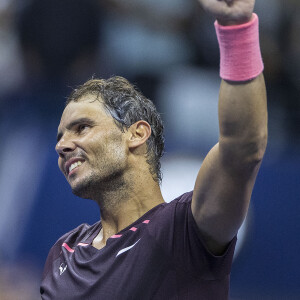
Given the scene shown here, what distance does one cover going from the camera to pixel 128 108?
2357 mm

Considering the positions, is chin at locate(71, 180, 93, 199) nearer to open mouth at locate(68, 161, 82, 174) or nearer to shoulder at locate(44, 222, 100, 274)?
open mouth at locate(68, 161, 82, 174)

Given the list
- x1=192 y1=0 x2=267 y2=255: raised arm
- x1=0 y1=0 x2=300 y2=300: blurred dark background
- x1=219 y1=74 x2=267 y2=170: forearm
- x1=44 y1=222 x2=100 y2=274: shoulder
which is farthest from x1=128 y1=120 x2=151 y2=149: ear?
x1=0 y1=0 x2=300 y2=300: blurred dark background

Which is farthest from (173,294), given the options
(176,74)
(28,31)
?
(28,31)

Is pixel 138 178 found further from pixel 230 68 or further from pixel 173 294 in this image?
pixel 230 68

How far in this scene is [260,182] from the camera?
3582mm

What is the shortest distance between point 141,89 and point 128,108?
1667mm

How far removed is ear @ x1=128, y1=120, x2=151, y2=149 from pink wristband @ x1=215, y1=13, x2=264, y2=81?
2.99ft

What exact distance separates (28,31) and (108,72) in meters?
0.77

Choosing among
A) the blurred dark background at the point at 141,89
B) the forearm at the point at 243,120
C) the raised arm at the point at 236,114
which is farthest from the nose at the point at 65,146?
the blurred dark background at the point at 141,89

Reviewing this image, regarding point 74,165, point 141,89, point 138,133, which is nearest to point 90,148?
point 74,165

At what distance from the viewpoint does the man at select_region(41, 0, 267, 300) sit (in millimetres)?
1397

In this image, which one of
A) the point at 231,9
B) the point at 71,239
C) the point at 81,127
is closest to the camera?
the point at 231,9

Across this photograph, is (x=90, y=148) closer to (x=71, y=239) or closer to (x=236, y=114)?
(x=71, y=239)

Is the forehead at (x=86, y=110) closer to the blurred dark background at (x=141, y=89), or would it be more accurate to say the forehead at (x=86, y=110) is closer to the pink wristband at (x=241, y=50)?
the pink wristband at (x=241, y=50)
